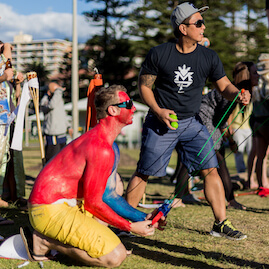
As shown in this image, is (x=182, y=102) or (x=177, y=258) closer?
(x=177, y=258)

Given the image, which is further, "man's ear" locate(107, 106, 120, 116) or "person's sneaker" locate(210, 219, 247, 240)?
"person's sneaker" locate(210, 219, 247, 240)

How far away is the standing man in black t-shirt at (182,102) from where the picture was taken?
11.8 feet

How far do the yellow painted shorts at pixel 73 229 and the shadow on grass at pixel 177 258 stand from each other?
465 mm

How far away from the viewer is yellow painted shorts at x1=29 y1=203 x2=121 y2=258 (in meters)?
2.72

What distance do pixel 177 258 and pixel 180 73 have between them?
1.57 meters

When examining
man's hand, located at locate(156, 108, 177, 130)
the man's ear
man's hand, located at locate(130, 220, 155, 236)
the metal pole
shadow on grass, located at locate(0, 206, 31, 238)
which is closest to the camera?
man's hand, located at locate(130, 220, 155, 236)

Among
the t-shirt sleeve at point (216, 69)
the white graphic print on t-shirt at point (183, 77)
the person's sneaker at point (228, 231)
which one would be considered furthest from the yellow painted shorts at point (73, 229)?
the t-shirt sleeve at point (216, 69)

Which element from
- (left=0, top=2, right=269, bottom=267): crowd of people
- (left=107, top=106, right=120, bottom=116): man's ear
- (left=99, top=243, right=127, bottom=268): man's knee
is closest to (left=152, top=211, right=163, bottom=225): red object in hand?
(left=0, top=2, right=269, bottom=267): crowd of people

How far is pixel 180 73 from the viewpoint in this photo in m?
3.58

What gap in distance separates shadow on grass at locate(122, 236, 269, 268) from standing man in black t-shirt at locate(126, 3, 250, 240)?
0.41m

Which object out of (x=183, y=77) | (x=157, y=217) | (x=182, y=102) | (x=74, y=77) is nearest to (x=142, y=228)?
(x=157, y=217)

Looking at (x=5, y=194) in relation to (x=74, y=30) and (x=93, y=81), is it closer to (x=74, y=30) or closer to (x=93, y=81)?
(x=93, y=81)

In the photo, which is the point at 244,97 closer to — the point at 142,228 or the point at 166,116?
the point at 166,116

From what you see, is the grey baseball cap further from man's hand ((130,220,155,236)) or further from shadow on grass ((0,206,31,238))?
shadow on grass ((0,206,31,238))
